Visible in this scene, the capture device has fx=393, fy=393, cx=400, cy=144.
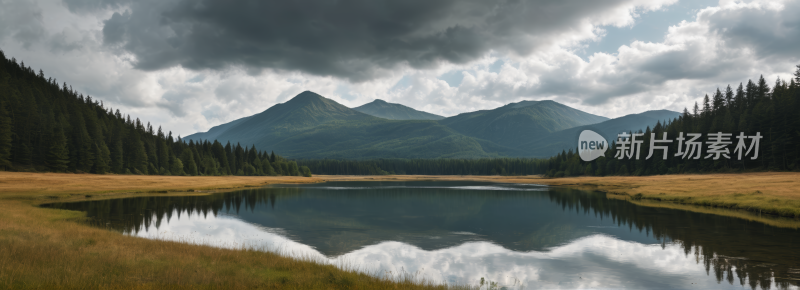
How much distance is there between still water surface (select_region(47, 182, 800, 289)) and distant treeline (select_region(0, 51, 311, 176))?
71.1 m

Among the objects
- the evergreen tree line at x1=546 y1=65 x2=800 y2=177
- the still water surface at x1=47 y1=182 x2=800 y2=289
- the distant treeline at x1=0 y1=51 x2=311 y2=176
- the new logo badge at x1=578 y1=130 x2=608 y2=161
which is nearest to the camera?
the still water surface at x1=47 y1=182 x2=800 y2=289

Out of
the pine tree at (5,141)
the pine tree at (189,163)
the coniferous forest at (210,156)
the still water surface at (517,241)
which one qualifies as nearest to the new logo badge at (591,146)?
the coniferous forest at (210,156)

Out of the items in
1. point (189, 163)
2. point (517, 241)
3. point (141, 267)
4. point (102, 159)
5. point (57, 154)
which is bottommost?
point (517, 241)

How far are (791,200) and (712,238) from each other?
74.5ft

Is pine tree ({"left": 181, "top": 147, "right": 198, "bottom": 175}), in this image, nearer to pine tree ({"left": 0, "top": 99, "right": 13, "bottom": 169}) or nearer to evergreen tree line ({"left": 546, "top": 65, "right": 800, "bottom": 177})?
pine tree ({"left": 0, "top": 99, "right": 13, "bottom": 169})

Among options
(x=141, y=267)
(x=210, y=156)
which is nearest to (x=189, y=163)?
(x=210, y=156)

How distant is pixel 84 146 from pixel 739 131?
17227cm

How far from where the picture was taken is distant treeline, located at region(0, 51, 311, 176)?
100688 millimetres

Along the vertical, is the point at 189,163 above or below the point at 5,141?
below

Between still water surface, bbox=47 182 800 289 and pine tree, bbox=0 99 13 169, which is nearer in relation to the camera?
still water surface, bbox=47 182 800 289

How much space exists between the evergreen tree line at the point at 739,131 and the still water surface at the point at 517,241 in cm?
6170

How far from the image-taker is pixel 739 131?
3814 inches

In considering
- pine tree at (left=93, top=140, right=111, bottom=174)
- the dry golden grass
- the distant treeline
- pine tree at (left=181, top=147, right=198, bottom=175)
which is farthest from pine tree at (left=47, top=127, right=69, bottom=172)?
the dry golden grass

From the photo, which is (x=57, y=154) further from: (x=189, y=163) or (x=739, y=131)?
(x=739, y=131)
